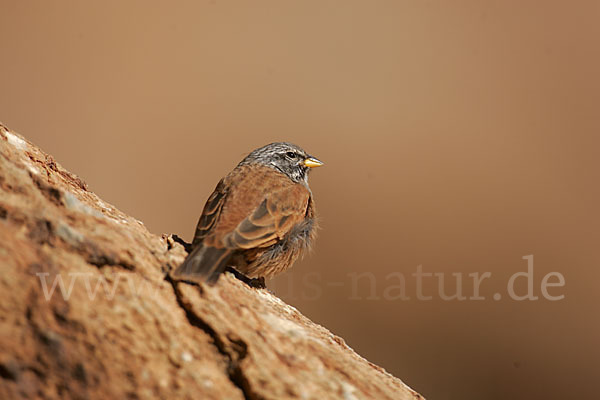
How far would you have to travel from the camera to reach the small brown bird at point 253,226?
12.9 feet

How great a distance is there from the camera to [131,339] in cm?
285

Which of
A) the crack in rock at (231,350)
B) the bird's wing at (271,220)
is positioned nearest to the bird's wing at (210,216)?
the bird's wing at (271,220)

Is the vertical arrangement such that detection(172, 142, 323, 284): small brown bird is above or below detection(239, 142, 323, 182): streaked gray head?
below

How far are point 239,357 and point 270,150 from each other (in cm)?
335

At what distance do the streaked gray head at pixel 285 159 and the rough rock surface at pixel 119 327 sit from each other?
2.55 metres

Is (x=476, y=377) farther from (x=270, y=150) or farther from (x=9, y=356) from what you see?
(x=9, y=356)

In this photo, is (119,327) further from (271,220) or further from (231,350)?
(271,220)

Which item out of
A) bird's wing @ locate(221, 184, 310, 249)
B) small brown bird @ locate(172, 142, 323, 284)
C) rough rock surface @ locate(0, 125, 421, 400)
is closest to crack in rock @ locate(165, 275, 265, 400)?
rough rock surface @ locate(0, 125, 421, 400)

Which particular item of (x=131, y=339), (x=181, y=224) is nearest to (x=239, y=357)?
(x=131, y=339)

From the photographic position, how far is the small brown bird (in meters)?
3.94

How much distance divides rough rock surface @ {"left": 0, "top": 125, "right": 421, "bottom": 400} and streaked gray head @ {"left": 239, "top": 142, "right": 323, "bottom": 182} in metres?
2.55

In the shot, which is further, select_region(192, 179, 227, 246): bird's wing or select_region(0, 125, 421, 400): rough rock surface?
select_region(192, 179, 227, 246): bird's wing

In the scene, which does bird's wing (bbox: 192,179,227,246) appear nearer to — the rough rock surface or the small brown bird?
the small brown bird

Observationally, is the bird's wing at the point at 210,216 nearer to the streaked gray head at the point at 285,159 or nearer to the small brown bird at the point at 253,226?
the small brown bird at the point at 253,226
